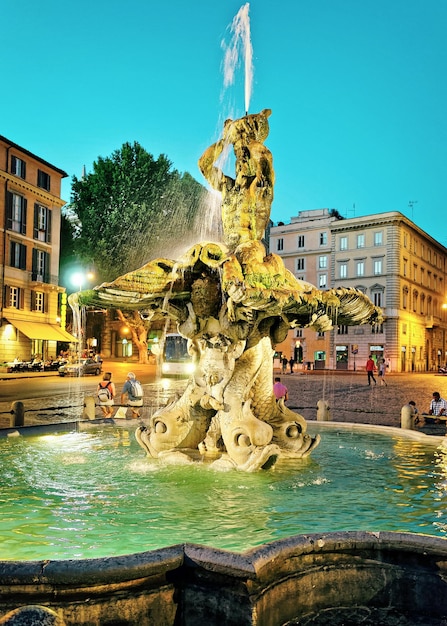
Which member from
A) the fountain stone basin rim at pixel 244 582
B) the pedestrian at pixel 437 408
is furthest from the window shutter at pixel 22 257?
the fountain stone basin rim at pixel 244 582

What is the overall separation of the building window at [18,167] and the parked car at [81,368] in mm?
13520

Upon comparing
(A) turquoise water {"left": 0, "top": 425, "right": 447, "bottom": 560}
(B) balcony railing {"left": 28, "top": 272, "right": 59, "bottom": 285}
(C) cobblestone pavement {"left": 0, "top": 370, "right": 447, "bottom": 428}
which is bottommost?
(C) cobblestone pavement {"left": 0, "top": 370, "right": 447, "bottom": 428}

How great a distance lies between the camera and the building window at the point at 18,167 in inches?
1523

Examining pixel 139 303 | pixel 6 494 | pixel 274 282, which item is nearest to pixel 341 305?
pixel 274 282

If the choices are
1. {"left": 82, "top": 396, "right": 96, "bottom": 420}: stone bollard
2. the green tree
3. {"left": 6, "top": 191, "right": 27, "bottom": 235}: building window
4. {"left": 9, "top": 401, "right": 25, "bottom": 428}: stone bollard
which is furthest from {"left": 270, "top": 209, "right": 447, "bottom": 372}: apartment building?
{"left": 9, "top": 401, "right": 25, "bottom": 428}: stone bollard

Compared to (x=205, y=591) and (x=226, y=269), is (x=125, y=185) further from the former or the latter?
(x=205, y=591)

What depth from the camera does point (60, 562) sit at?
3.09 meters

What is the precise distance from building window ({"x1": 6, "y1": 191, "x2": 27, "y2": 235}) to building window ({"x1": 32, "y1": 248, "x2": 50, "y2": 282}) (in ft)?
7.45

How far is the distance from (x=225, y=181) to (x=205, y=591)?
223 inches

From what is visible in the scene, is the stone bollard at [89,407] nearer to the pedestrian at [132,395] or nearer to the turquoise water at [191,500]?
the pedestrian at [132,395]

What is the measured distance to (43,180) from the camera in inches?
1672

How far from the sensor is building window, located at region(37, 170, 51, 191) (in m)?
41.8

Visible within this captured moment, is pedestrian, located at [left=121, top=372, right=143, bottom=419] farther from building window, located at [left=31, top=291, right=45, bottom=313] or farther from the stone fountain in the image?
building window, located at [left=31, top=291, right=45, bottom=313]

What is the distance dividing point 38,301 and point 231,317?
121 feet
